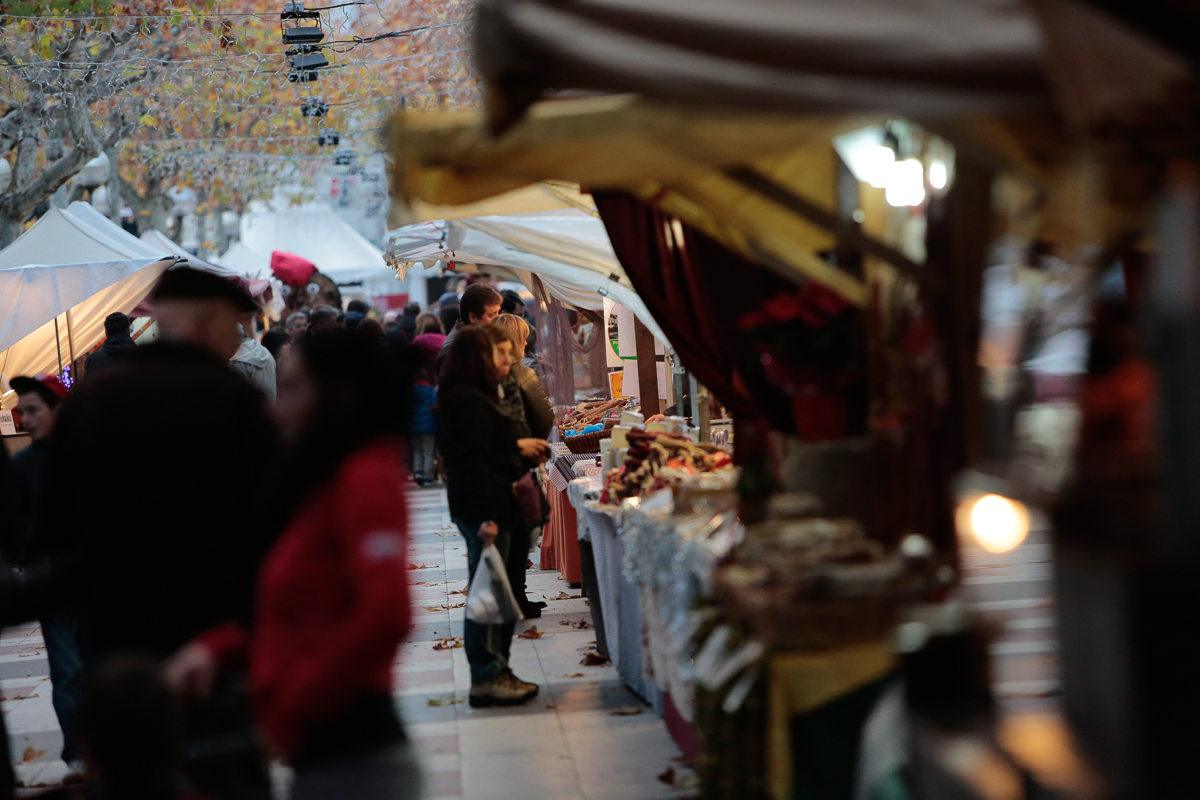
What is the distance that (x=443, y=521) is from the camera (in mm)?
13406

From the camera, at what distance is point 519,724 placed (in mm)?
6141

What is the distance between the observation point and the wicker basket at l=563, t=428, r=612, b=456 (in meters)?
9.24

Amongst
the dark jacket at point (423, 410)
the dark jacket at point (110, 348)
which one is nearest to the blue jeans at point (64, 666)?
the dark jacket at point (110, 348)

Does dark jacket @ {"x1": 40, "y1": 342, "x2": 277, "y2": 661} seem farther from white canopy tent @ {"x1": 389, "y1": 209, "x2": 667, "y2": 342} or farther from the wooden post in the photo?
the wooden post

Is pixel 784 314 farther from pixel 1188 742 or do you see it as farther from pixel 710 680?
pixel 1188 742

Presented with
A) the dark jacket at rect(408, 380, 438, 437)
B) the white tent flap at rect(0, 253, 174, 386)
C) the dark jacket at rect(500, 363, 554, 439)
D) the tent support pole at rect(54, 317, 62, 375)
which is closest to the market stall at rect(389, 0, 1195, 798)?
the dark jacket at rect(500, 363, 554, 439)

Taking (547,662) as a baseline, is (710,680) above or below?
above

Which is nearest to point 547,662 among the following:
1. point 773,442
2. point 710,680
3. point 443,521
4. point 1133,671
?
point 773,442

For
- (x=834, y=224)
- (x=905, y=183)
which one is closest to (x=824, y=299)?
(x=834, y=224)

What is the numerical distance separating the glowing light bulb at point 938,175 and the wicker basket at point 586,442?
17.8 ft

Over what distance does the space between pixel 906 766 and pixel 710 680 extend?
2.05ft

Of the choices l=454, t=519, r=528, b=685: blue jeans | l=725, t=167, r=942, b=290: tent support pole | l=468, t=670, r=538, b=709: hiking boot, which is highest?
l=725, t=167, r=942, b=290: tent support pole

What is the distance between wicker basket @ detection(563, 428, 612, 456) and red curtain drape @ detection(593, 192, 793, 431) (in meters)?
4.01

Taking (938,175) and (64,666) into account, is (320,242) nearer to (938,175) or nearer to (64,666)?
(64,666)
